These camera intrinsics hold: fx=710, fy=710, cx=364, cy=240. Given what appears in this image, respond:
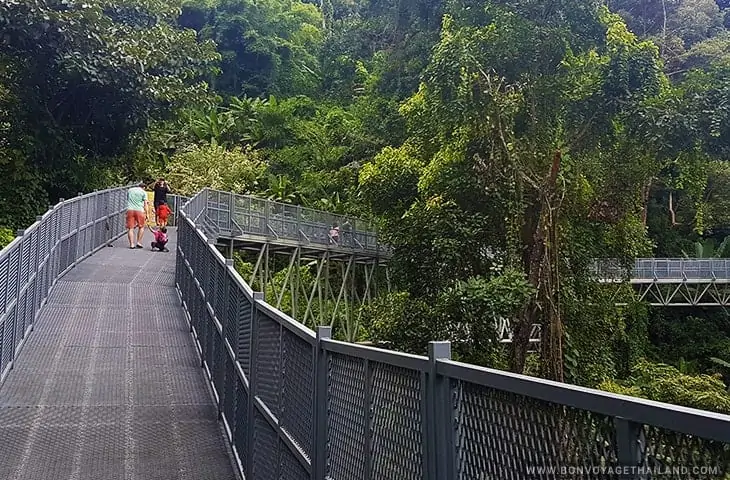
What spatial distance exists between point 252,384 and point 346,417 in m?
1.98

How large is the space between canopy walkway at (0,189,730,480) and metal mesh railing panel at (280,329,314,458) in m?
0.02

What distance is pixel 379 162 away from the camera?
65.7 ft

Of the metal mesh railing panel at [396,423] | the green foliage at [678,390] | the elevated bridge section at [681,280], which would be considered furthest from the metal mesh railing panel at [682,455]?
the elevated bridge section at [681,280]

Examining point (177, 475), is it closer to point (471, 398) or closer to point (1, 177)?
point (471, 398)

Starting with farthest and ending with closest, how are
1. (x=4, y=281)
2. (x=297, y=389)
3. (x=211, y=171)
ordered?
(x=211, y=171)
(x=4, y=281)
(x=297, y=389)

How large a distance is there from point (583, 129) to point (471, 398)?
1554cm

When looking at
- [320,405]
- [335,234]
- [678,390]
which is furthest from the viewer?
[335,234]

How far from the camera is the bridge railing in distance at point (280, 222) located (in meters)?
18.7

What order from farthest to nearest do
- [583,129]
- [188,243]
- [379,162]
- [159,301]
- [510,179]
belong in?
[379,162] < [583,129] < [510,179] < [159,301] < [188,243]

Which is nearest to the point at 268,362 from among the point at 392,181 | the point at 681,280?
the point at 392,181

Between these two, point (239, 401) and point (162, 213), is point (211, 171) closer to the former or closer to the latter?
point (162, 213)

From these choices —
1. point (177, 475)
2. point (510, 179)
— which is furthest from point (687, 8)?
point (177, 475)

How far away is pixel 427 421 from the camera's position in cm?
233

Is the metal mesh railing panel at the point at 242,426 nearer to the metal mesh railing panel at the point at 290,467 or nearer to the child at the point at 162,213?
the metal mesh railing panel at the point at 290,467
